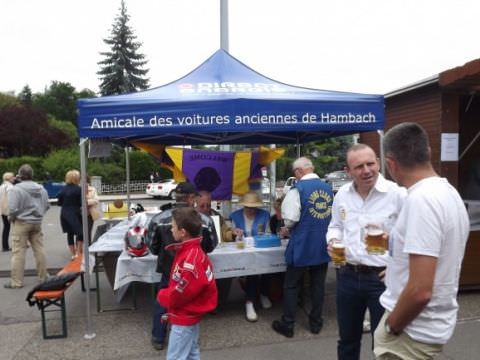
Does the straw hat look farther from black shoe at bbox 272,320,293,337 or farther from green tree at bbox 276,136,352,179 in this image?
green tree at bbox 276,136,352,179

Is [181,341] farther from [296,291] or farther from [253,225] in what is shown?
[253,225]

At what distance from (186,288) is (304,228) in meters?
1.58

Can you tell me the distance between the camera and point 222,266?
13.4 feet

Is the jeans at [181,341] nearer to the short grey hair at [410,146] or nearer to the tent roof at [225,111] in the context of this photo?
the short grey hair at [410,146]

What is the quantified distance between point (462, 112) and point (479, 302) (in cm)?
274

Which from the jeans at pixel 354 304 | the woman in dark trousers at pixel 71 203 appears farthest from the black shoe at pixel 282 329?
the woman in dark trousers at pixel 71 203

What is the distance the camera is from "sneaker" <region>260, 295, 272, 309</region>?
4703mm

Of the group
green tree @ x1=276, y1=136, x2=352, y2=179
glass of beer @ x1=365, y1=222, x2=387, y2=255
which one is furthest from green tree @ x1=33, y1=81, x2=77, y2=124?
glass of beer @ x1=365, y1=222, x2=387, y2=255

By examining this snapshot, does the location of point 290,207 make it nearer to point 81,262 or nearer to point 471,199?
point 81,262

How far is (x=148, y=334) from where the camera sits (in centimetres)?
407

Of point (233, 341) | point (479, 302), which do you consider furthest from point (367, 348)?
point (479, 302)

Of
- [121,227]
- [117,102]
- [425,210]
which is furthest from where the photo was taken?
[121,227]

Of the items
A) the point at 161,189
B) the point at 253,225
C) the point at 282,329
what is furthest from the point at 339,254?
the point at 161,189

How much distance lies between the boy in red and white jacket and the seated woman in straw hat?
183cm
